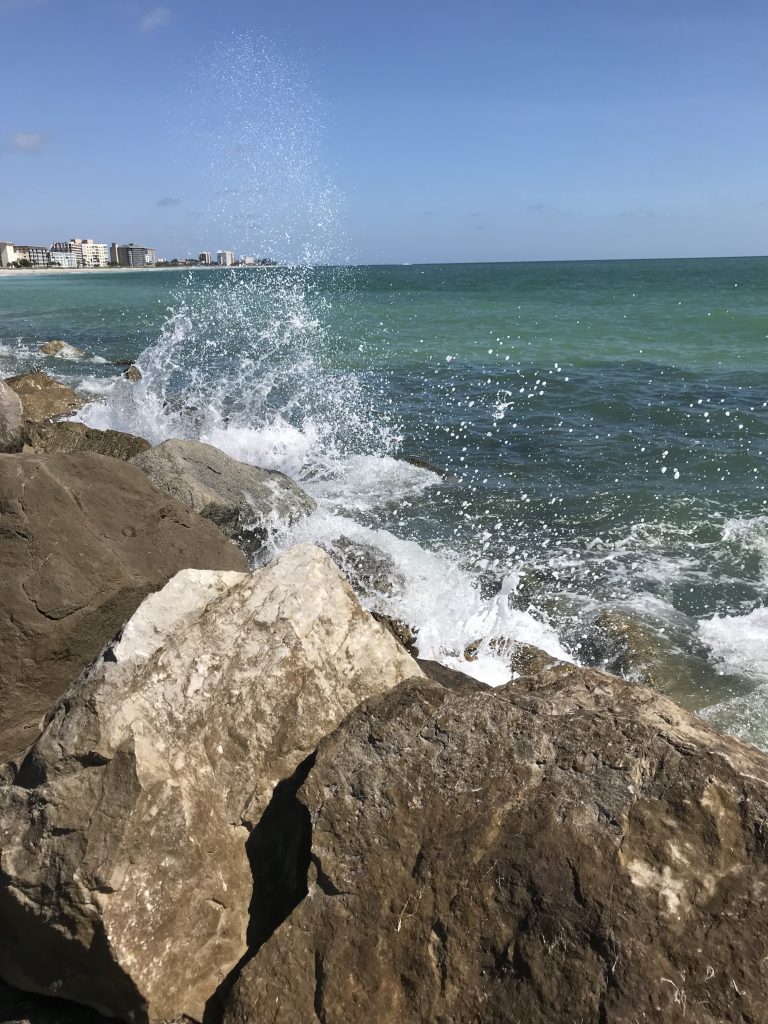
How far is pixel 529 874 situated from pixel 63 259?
179546 mm

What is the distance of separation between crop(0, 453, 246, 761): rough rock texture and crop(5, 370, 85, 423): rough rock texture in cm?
894

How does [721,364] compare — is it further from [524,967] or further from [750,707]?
[524,967]

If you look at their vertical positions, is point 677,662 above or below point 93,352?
below

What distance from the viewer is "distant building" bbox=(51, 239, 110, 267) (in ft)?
559

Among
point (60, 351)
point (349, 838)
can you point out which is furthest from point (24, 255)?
point (349, 838)

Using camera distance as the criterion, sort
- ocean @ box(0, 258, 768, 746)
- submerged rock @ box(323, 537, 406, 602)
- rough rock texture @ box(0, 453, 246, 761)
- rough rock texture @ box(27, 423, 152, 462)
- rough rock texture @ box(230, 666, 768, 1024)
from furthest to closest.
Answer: rough rock texture @ box(27, 423, 152, 462)
submerged rock @ box(323, 537, 406, 602)
ocean @ box(0, 258, 768, 746)
rough rock texture @ box(0, 453, 246, 761)
rough rock texture @ box(230, 666, 768, 1024)

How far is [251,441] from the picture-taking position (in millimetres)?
11992

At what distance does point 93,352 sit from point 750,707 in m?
22.9

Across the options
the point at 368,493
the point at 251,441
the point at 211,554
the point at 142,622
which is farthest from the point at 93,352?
the point at 142,622

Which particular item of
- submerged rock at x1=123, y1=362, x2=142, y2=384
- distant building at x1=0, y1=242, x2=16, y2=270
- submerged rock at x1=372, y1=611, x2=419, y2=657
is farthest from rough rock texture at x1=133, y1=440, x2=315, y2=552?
distant building at x1=0, y1=242, x2=16, y2=270

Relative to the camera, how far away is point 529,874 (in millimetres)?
2238

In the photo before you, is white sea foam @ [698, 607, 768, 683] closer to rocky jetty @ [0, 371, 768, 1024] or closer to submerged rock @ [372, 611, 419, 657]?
submerged rock @ [372, 611, 419, 657]

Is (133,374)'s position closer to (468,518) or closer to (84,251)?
(468,518)

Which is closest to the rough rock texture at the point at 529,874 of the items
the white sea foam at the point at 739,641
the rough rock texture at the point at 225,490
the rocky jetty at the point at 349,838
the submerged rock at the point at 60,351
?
the rocky jetty at the point at 349,838
